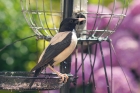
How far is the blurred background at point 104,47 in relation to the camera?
9.96ft

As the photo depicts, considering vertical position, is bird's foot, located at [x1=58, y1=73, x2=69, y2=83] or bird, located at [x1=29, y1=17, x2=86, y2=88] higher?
bird, located at [x1=29, y1=17, x2=86, y2=88]

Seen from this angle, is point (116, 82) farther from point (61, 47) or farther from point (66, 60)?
point (61, 47)

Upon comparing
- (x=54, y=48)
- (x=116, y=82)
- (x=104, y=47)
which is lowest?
(x=116, y=82)

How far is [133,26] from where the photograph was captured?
3.16m

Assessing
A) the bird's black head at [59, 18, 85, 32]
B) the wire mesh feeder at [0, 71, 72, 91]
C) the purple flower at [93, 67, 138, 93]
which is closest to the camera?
the wire mesh feeder at [0, 71, 72, 91]

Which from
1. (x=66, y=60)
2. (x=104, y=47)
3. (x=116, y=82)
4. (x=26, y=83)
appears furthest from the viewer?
(x=104, y=47)

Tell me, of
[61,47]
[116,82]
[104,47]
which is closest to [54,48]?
[61,47]

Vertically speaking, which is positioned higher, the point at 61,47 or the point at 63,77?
the point at 61,47

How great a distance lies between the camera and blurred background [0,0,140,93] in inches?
119

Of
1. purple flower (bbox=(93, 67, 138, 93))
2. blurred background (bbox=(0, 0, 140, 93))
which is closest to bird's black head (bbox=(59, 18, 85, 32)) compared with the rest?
blurred background (bbox=(0, 0, 140, 93))

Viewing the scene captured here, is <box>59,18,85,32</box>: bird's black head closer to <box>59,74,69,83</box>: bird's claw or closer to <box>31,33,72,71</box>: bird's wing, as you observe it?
<box>31,33,72,71</box>: bird's wing

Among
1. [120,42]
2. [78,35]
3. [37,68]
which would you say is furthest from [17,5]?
[37,68]

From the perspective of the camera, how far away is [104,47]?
3.19m

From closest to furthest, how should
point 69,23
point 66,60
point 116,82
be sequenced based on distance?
point 69,23 < point 66,60 < point 116,82
